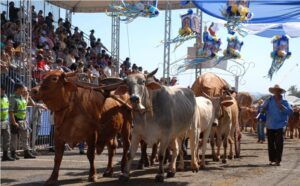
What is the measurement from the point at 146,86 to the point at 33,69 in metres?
6.99

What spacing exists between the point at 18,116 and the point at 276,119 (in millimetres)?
6151

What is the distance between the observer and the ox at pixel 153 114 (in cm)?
819

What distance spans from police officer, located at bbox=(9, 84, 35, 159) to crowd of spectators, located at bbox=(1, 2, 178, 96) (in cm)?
75

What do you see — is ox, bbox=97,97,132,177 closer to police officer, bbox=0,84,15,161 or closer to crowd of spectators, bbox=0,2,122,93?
crowd of spectators, bbox=0,2,122,93

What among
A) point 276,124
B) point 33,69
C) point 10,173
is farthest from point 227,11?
point 10,173

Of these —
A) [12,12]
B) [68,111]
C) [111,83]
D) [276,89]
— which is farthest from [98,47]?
[68,111]

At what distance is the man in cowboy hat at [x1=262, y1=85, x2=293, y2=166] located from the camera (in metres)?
Answer: 11.7

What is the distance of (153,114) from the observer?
337 inches

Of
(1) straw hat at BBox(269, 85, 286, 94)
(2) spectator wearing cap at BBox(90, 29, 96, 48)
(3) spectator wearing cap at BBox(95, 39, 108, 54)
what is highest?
(2) spectator wearing cap at BBox(90, 29, 96, 48)

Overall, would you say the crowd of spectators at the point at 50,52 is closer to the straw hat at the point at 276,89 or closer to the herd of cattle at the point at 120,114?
the herd of cattle at the point at 120,114

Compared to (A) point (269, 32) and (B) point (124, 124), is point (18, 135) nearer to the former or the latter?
(B) point (124, 124)

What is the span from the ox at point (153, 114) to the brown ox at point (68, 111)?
0.64 meters

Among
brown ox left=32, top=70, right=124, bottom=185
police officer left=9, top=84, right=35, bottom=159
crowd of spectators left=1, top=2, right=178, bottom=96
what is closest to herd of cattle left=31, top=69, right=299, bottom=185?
brown ox left=32, top=70, right=124, bottom=185

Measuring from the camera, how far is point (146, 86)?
8.46 m
